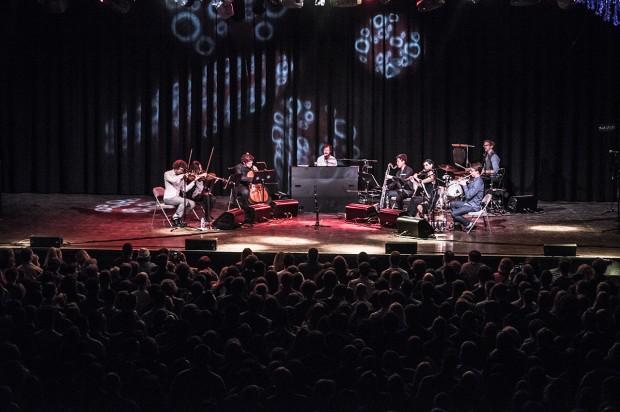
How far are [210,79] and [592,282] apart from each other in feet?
38.3

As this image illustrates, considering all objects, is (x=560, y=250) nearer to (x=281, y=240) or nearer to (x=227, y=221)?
(x=281, y=240)

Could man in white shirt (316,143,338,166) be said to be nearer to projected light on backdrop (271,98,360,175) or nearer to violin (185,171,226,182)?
projected light on backdrop (271,98,360,175)

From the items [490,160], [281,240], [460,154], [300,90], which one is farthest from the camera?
[300,90]

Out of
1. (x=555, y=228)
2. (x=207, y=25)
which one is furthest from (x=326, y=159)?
(x=555, y=228)

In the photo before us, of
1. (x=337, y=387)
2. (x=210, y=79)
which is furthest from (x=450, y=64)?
(x=337, y=387)

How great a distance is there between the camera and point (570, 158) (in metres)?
16.3

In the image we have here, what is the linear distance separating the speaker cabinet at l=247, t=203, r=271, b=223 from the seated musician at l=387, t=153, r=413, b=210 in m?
2.07

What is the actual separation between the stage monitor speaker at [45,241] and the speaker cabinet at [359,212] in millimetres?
4947

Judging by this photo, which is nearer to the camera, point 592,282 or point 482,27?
point 592,282

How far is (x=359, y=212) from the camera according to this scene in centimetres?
1316

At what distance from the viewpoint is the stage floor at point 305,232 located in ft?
34.9

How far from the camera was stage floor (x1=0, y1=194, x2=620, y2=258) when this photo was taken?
1063 centimetres

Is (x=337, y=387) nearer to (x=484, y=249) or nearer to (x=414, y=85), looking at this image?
(x=484, y=249)

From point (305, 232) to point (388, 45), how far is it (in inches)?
238
